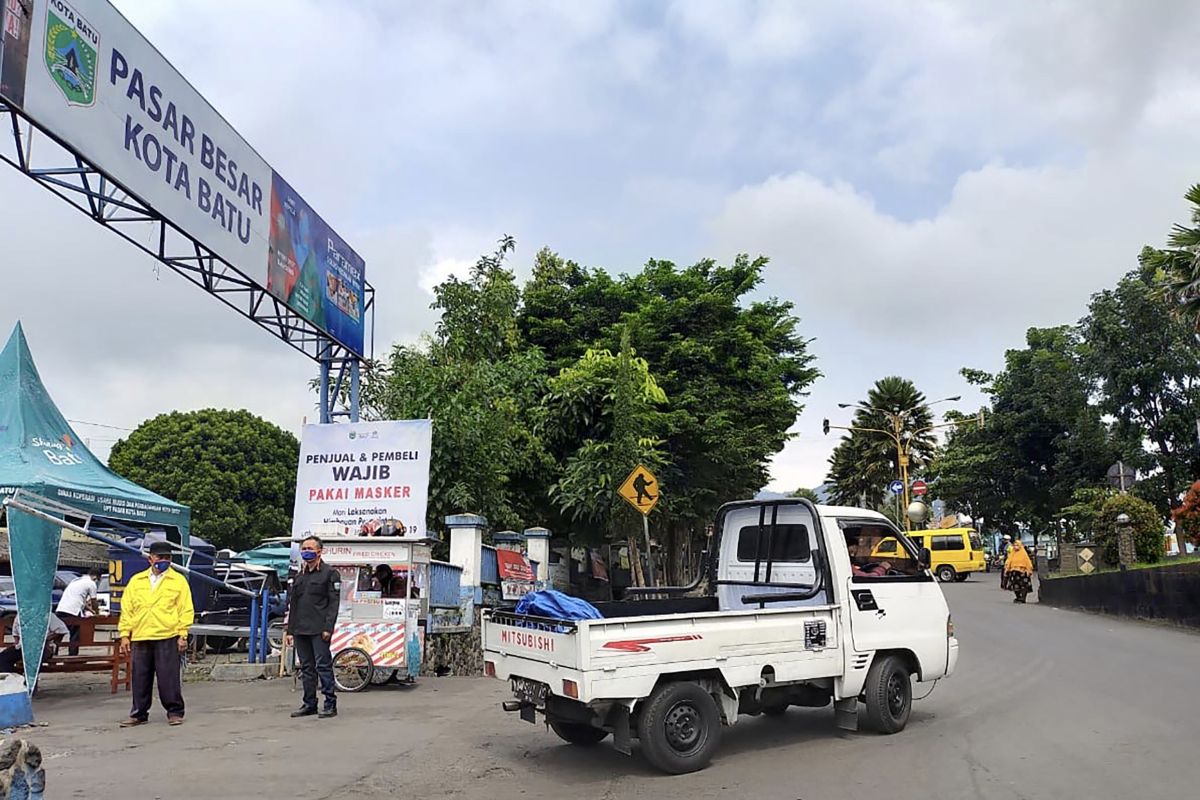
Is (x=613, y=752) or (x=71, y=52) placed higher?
(x=71, y=52)

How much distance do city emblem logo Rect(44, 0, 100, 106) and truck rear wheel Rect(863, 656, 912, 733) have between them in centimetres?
973

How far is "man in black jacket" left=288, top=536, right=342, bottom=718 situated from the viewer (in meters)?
9.44

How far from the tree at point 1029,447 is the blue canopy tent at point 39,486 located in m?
35.5

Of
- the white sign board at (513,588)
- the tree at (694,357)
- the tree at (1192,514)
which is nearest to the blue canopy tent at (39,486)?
the white sign board at (513,588)

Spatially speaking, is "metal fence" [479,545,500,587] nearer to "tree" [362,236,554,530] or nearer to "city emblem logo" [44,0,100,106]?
"tree" [362,236,554,530]

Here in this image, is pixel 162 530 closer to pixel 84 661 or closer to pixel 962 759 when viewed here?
pixel 84 661

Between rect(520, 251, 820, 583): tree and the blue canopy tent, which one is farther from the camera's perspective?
rect(520, 251, 820, 583): tree

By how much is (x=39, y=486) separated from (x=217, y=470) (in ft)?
90.8

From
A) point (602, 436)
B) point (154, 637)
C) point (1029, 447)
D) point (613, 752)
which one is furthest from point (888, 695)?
point (1029, 447)

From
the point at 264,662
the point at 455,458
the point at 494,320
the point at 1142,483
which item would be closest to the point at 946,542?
the point at 1142,483

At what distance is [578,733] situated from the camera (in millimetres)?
7910

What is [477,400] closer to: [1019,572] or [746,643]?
[746,643]

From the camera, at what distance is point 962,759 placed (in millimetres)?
7168

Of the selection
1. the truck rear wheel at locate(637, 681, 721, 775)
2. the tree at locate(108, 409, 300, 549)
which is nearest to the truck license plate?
the truck rear wheel at locate(637, 681, 721, 775)
